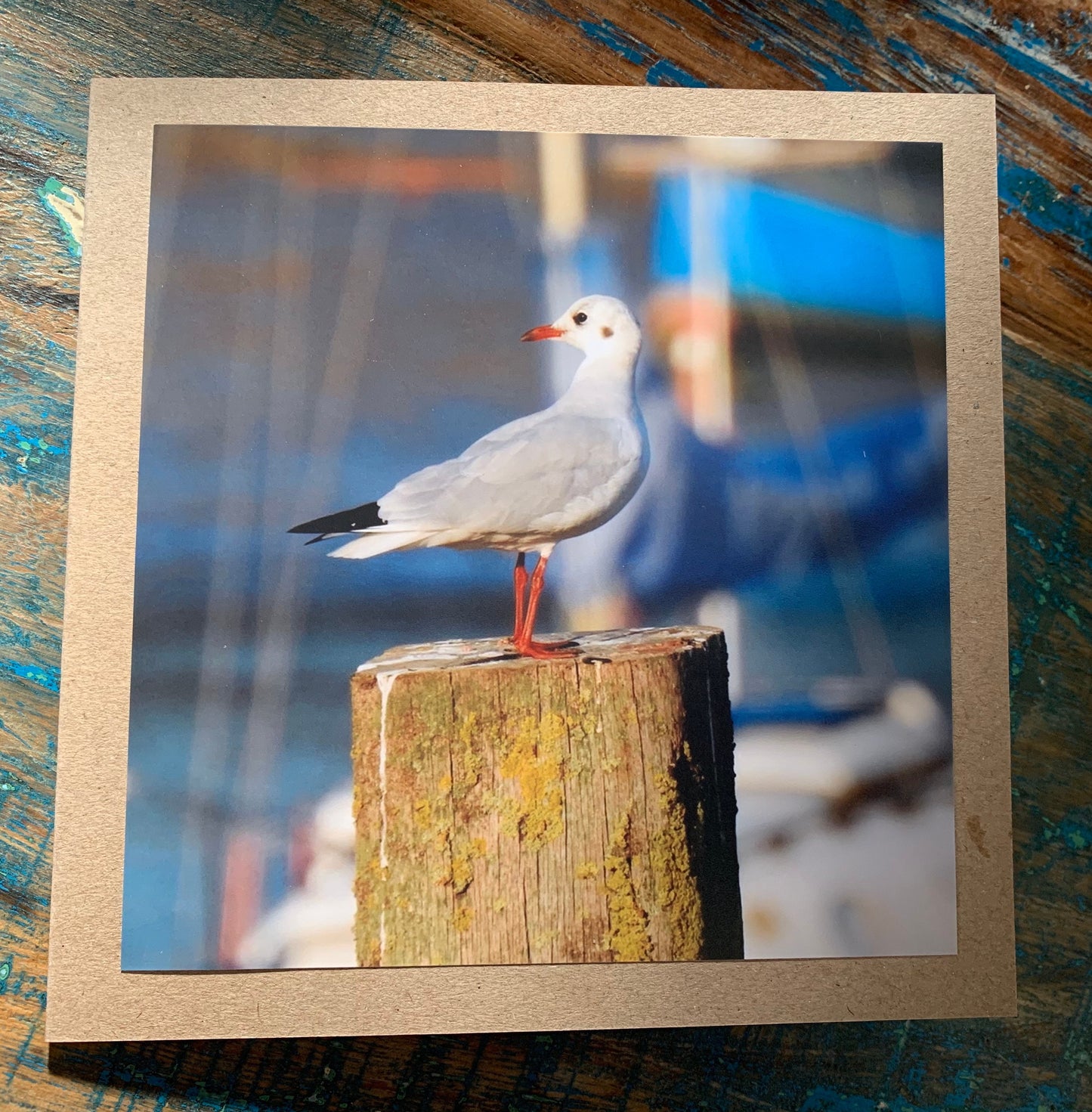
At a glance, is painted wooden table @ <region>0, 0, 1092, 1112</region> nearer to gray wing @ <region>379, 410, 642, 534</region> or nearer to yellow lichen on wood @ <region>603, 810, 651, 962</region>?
yellow lichen on wood @ <region>603, 810, 651, 962</region>

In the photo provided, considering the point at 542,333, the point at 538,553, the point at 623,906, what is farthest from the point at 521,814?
the point at 542,333

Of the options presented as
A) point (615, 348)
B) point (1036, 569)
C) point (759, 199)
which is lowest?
point (1036, 569)

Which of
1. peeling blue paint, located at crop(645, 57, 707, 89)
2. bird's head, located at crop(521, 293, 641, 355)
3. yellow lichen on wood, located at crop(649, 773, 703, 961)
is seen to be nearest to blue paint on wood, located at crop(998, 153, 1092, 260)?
peeling blue paint, located at crop(645, 57, 707, 89)

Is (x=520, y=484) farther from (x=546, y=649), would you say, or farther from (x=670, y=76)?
(x=670, y=76)

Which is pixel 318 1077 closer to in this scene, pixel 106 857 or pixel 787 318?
pixel 106 857

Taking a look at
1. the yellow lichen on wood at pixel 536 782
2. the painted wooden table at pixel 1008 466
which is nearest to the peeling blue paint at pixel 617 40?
the painted wooden table at pixel 1008 466

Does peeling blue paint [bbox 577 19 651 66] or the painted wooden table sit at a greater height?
peeling blue paint [bbox 577 19 651 66]

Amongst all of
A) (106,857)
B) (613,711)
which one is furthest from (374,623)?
(106,857)
